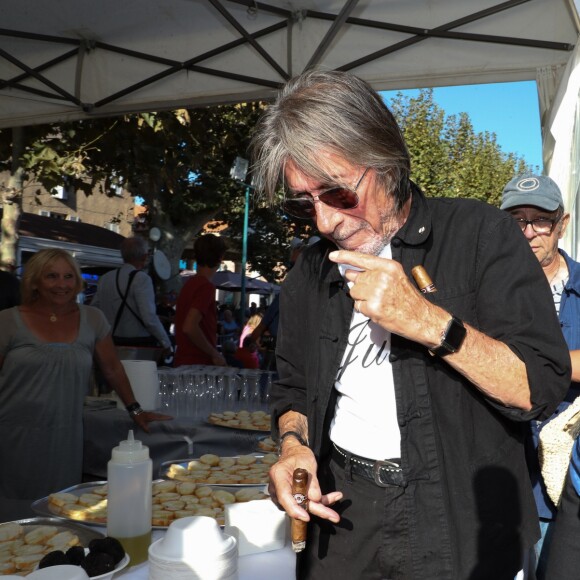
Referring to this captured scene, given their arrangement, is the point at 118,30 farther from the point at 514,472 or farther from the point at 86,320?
the point at 514,472

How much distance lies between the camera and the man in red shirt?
4324 mm

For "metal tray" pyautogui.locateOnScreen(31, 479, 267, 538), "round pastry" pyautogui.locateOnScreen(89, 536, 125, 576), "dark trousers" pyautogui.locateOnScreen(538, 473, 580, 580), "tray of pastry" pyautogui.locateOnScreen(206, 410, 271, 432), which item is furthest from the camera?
"tray of pastry" pyautogui.locateOnScreen(206, 410, 271, 432)

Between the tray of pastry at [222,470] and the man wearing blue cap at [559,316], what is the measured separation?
0.92 m

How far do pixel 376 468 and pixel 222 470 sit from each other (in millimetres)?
1091

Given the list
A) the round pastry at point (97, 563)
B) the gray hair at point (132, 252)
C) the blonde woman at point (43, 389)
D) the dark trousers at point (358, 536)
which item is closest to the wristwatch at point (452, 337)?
the dark trousers at point (358, 536)

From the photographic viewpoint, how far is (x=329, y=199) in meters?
1.36

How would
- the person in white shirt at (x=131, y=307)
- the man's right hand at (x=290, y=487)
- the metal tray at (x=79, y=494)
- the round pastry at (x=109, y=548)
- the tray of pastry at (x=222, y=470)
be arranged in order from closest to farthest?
the man's right hand at (x=290, y=487) < the round pastry at (x=109, y=548) < the metal tray at (x=79, y=494) < the tray of pastry at (x=222, y=470) < the person in white shirt at (x=131, y=307)

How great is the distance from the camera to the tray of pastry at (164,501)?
1819 millimetres

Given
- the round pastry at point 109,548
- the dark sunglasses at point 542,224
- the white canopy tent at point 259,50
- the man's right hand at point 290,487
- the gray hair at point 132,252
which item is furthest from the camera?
the gray hair at point 132,252

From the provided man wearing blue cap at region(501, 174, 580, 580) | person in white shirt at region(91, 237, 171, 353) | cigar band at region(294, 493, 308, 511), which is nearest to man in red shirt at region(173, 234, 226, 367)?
person in white shirt at region(91, 237, 171, 353)

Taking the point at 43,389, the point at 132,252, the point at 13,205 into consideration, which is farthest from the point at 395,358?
the point at 13,205

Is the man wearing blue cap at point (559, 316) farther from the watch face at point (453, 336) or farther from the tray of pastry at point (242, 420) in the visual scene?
the tray of pastry at point (242, 420)

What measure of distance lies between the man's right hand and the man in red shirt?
2.88 metres

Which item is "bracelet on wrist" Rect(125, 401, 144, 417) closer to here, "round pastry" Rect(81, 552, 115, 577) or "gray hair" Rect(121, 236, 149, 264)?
"round pastry" Rect(81, 552, 115, 577)
